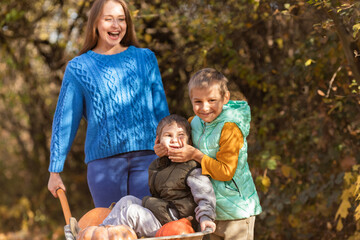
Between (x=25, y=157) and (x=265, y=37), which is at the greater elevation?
(x=265, y=37)

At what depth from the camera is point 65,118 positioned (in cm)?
313

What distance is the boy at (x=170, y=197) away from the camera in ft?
8.02

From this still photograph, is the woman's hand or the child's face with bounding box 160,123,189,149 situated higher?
the child's face with bounding box 160,123,189,149

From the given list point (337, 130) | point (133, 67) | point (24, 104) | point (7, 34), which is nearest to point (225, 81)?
point (133, 67)

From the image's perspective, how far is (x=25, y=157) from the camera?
857cm

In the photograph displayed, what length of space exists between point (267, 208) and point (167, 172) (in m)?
2.33

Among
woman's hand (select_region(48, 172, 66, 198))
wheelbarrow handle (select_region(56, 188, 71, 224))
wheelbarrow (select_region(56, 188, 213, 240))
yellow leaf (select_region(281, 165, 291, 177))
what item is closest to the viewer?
wheelbarrow (select_region(56, 188, 213, 240))

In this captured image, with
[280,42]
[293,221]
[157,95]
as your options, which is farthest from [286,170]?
[157,95]

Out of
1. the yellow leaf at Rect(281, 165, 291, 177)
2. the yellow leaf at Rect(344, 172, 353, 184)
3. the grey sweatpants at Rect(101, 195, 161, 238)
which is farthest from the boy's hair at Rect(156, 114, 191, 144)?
the yellow leaf at Rect(281, 165, 291, 177)

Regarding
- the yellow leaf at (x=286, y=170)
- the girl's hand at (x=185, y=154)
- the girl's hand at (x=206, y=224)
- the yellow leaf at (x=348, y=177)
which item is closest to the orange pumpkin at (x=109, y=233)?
the girl's hand at (x=206, y=224)

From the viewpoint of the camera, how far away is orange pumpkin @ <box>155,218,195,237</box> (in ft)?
7.73

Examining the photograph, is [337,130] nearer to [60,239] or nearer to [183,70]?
[183,70]

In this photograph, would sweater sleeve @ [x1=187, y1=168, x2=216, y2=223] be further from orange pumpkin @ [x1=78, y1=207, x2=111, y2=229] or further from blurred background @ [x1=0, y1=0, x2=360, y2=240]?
blurred background @ [x1=0, y1=0, x2=360, y2=240]

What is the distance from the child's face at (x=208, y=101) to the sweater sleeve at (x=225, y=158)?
88 millimetres
